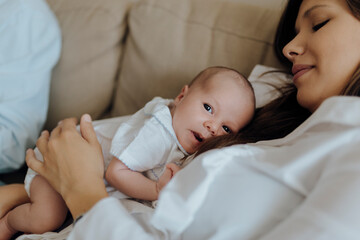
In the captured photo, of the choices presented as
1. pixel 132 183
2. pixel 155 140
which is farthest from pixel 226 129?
pixel 132 183

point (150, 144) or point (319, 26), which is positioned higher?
point (319, 26)

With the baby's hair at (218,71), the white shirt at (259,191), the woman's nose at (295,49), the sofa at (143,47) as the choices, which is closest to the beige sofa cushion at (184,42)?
the sofa at (143,47)

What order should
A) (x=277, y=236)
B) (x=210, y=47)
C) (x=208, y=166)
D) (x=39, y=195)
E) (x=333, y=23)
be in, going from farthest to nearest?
1. (x=210, y=47)
2. (x=39, y=195)
3. (x=333, y=23)
4. (x=208, y=166)
5. (x=277, y=236)

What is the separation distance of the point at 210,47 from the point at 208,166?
0.75m

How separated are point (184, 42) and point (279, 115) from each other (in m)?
0.52

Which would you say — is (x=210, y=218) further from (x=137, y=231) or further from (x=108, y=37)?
(x=108, y=37)

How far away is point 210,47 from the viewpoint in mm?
1220

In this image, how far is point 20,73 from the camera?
1.20m

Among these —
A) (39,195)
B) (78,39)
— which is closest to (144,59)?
(78,39)

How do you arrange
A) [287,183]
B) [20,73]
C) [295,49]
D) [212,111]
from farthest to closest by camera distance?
[20,73]
[212,111]
[295,49]
[287,183]

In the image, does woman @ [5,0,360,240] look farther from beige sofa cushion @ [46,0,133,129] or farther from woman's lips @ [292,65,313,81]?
beige sofa cushion @ [46,0,133,129]

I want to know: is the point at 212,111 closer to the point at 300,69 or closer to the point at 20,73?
the point at 300,69

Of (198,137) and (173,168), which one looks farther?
(198,137)

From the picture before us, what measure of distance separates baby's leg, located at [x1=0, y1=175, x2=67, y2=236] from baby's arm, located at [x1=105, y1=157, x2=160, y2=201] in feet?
0.71
